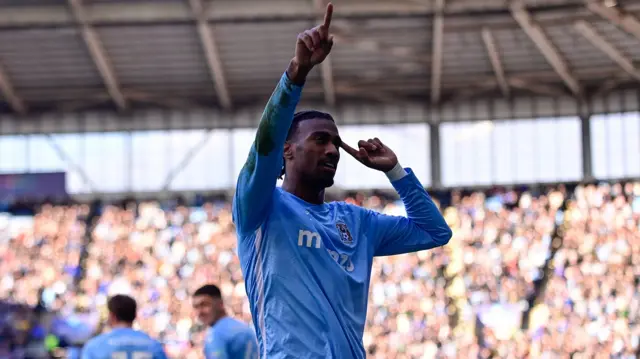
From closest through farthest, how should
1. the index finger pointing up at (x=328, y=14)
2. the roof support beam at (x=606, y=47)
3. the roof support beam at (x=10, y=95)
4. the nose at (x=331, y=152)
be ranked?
the index finger pointing up at (x=328, y=14), the nose at (x=331, y=152), the roof support beam at (x=606, y=47), the roof support beam at (x=10, y=95)

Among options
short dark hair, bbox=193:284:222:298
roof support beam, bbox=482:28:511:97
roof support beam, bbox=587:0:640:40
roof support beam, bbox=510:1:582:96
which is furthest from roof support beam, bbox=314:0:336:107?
short dark hair, bbox=193:284:222:298

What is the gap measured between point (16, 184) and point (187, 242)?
466 cm

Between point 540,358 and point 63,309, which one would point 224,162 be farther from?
point 540,358

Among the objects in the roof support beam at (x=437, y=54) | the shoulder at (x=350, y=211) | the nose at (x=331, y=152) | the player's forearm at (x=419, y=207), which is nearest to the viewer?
the nose at (x=331, y=152)

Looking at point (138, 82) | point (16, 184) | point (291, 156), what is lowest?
point (291, 156)

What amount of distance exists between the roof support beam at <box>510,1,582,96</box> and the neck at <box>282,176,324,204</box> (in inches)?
748

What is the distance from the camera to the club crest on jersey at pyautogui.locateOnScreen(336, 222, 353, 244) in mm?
3920

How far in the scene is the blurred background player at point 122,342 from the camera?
292 inches

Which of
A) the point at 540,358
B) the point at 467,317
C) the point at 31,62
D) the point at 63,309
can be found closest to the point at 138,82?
the point at 31,62

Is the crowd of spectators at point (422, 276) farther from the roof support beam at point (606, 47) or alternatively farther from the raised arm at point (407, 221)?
the raised arm at point (407, 221)

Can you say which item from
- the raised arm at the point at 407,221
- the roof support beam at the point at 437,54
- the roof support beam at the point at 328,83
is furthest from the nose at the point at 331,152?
the roof support beam at the point at 328,83

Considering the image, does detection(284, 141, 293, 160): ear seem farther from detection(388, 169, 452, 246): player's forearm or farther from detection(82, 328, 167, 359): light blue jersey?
detection(82, 328, 167, 359): light blue jersey

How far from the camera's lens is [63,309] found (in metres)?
26.7

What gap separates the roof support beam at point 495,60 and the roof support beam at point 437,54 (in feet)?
3.06
